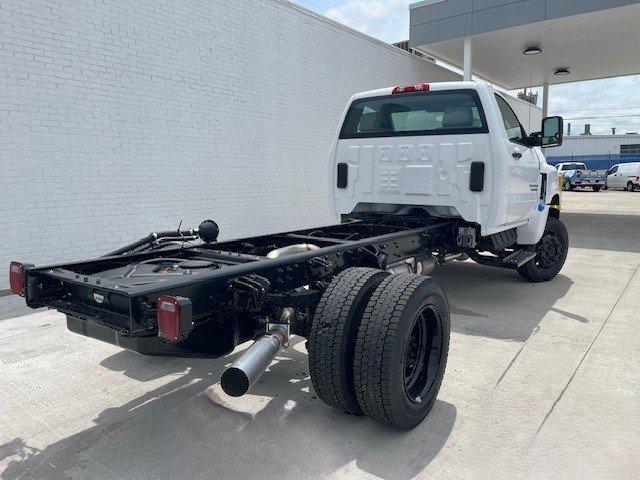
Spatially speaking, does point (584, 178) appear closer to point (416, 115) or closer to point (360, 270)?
point (416, 115)

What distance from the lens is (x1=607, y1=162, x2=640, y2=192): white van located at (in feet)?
93.5

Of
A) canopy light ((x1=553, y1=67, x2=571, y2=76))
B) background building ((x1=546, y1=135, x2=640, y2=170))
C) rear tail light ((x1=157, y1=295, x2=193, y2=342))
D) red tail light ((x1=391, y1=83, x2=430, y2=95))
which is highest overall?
canopy light ((x1=553, y1=67, x2=571, y2=76))

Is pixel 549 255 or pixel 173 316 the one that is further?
pixel 549 255

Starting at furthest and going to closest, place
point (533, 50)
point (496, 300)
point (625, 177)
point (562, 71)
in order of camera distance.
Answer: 1. point (625, 177)
2. point (562, 71)
3. point (533, 50)
4. point (496, 300)

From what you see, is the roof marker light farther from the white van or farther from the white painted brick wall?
the white van

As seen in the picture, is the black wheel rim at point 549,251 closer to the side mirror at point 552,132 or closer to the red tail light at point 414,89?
the side mirror at point 552,132

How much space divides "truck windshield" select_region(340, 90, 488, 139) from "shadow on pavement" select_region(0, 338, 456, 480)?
2.92m

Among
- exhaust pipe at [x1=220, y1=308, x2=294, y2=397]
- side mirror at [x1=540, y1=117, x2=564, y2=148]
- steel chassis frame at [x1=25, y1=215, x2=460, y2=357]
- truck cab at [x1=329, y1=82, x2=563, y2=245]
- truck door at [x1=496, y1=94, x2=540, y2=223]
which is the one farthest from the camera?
side mirror at [x1=540, y1=117, x2=564, y2=148]

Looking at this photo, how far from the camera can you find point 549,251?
23.4ft

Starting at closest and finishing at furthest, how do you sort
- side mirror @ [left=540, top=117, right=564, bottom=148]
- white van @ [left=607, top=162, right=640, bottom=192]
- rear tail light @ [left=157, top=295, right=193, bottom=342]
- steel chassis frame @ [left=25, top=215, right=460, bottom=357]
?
rear tail light @ [left=157, top=295, right=193, bottom=342] < steel chassis frame @ [left=25, top=215, right=460, bottom=357] < side mirror @ [left=540, top=117, right=564, bottom=148] < white van @ [left=607, top=162, right=640, bottom=192]

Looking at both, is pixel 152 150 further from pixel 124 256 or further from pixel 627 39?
pixel 627 39

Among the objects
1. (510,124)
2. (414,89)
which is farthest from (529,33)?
(414,89)

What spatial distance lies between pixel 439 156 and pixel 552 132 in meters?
1.62

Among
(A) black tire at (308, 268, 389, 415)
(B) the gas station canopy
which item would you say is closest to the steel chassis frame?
(A) black tire at (308, 268, 389, 415)
